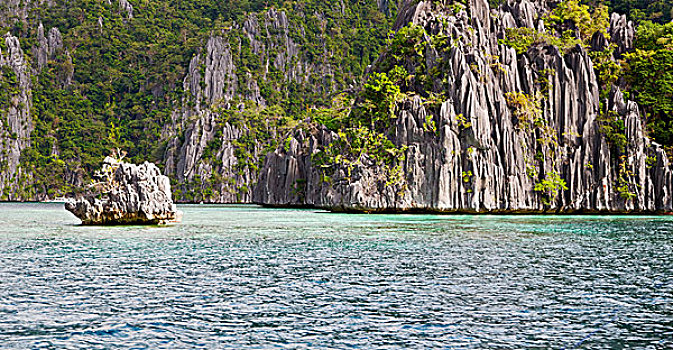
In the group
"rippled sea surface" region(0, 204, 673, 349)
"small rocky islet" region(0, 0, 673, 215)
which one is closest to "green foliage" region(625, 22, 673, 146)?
"small rocky islet" region(0, 0, 673, 215)

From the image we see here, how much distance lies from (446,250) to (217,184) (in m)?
155

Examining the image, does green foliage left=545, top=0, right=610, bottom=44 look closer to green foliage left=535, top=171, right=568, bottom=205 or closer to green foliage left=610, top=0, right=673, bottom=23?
green foliage left=610, top=0, right=673, bottom=23

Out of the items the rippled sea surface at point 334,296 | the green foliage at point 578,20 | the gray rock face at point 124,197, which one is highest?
the green foliage at point 578,20

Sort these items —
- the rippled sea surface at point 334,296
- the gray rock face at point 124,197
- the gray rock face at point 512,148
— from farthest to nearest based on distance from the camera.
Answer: the gray rock face at point 512,148
the gray rock face at point 124,197
the rippled sea surface at point 334,296

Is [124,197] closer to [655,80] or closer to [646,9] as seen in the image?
[655,80]

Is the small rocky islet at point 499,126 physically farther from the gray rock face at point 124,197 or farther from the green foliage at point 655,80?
the gray rock face at point 124,197

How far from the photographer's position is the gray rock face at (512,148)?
291ft

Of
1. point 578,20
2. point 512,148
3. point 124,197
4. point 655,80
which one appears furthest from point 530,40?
point 124,197

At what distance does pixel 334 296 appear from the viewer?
65.1ft

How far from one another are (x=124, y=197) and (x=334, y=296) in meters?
36.7

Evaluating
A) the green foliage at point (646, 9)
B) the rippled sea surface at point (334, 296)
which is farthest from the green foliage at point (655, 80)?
the rippled sea surface at point (334, 296)

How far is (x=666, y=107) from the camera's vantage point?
311 feet

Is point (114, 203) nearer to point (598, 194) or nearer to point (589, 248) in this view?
point (589, 248)

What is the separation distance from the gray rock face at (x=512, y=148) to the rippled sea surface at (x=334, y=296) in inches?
2049
